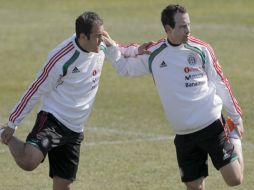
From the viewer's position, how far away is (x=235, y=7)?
27969mm

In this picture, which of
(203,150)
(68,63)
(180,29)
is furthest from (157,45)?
(203,150)

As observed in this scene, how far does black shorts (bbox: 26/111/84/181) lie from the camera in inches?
430

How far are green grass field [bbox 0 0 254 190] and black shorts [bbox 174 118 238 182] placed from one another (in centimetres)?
149

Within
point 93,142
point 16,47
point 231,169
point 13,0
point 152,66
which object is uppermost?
point 152,66

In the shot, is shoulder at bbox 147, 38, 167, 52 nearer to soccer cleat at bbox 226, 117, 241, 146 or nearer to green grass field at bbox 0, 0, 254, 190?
soccer cleat at bbox 226, 117, 241, 146

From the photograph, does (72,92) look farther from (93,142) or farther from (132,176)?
(93,142)

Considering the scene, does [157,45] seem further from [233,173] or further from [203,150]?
[233,173]

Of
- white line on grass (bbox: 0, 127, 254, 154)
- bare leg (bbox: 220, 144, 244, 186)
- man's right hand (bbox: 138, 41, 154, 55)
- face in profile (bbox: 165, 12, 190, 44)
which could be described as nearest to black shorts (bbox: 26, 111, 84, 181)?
man's right hand (bbox: 138, 41, 154, 55)

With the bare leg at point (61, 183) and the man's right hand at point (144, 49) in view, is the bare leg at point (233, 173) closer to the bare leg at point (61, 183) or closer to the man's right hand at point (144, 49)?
the man's right hand at point (144, 49)

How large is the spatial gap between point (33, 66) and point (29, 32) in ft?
12.5

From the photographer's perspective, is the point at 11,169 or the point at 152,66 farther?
the point at 11,169

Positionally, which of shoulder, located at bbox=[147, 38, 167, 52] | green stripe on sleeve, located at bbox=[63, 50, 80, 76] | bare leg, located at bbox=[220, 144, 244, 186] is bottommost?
bare leg, located at bbox=[220, 144, 244, 186]

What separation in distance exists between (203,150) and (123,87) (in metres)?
8.10

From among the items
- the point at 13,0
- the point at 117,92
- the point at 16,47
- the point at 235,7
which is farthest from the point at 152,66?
the point at 13,0
